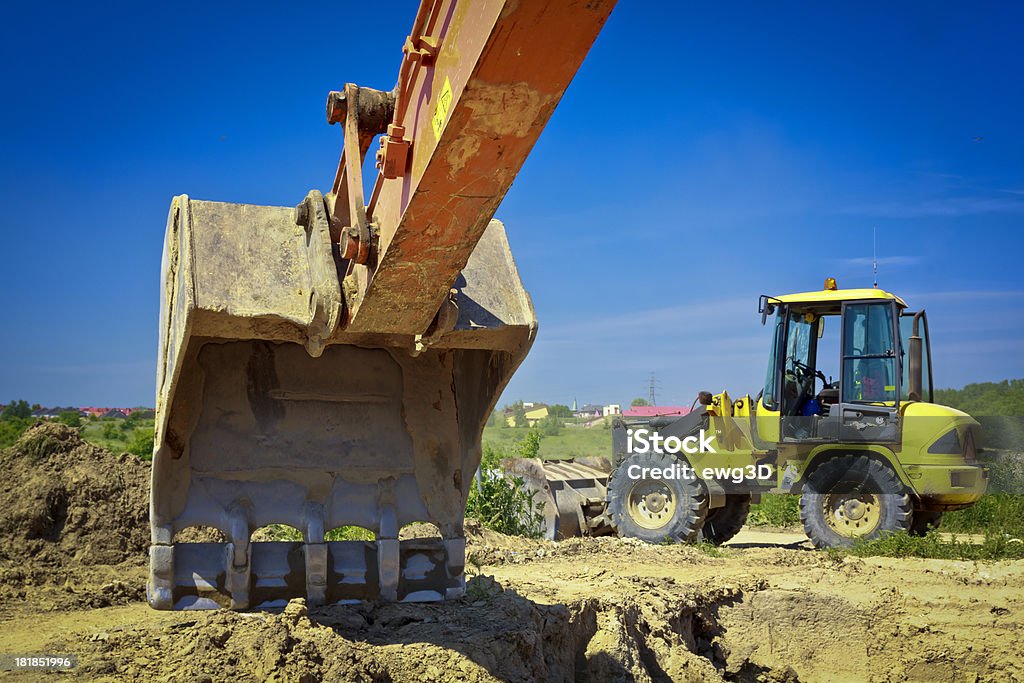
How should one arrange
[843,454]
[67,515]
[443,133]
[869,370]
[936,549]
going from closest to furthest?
[443,133]
[67,515]
[936,549]
[843,454]
[869,370]

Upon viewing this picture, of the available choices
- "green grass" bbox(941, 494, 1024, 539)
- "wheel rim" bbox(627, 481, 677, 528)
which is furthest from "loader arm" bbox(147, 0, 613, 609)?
"green grass" bbox(941, 494, 1024, 539)

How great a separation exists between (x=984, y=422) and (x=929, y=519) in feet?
4.16

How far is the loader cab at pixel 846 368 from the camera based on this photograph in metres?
9.09

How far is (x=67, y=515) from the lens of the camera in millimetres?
6219

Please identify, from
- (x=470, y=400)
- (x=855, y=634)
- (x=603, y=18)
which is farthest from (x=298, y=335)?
(x=855, y=634)

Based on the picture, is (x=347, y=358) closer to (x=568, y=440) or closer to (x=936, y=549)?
(x=936, y=549)

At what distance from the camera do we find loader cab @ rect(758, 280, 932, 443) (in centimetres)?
909

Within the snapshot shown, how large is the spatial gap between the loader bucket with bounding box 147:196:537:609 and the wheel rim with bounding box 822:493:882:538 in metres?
5.49

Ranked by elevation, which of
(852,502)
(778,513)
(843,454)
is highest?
(843,454)

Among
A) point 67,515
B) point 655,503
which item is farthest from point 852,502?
point 67,515

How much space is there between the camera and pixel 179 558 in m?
4.23

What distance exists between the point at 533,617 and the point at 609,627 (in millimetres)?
881

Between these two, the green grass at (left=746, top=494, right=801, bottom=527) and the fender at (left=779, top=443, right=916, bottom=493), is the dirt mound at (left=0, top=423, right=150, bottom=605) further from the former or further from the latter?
the green grass at (left=746, top=494, right=801, bottom=527)

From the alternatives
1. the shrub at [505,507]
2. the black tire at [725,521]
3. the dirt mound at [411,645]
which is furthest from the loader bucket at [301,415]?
the black tire at [725,521]
